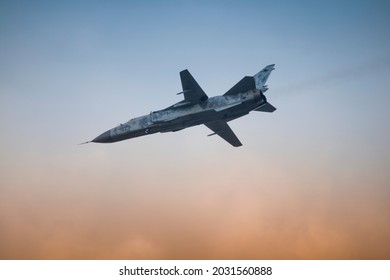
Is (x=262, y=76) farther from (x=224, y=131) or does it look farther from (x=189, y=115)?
(x=189, y=115)

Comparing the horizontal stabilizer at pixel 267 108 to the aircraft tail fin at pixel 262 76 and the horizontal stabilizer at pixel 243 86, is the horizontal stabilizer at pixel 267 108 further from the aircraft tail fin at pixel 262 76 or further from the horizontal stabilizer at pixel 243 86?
the horizontal stabilizer at pixel 243 86

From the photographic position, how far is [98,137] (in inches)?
1136

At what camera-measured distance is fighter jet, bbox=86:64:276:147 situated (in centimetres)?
2542

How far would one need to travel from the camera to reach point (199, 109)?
85.5ft

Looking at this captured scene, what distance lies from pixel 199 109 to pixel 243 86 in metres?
3.11

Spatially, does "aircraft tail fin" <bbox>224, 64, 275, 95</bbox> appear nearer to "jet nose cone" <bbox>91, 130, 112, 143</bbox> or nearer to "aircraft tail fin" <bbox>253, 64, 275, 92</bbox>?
"aircraft tail fin" <bbox>253, 64, 275, 92</bbox>

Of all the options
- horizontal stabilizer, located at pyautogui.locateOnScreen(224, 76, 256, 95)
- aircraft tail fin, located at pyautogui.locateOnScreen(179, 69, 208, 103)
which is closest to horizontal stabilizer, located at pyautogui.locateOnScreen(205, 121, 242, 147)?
aircraft tail fin, located at pyautogui.locateOnScreen(179, 69, 208, 103)

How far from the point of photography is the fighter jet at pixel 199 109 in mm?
25422

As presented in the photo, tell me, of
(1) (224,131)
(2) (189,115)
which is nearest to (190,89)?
(2) (189,115)

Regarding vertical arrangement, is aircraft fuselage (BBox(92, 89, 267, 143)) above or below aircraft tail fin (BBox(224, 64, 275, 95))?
below

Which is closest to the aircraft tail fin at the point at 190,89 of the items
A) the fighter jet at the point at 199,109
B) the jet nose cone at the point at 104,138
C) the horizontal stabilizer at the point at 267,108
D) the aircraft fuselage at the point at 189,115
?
the fighter jet at the point at 199,109
